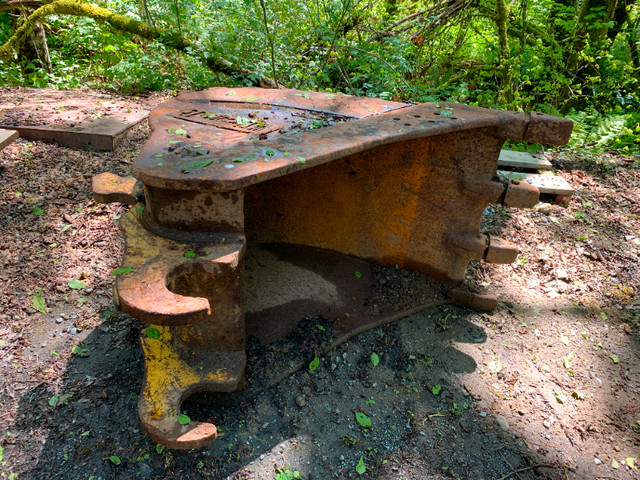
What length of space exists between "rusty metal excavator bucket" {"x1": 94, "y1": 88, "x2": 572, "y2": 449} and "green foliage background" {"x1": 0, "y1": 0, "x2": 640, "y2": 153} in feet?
7.57

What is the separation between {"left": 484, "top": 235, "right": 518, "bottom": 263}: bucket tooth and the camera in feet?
9.47

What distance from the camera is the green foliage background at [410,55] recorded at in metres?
5.15

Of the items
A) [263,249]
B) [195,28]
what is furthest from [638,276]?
[195,28]

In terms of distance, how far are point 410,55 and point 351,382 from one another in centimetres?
511

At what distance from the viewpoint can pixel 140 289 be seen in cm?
153

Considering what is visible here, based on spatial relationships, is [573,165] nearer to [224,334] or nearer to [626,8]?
[626,8]

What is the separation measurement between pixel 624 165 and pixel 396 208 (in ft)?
12.3

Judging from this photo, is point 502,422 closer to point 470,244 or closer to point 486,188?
point 470,244

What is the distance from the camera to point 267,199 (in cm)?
325

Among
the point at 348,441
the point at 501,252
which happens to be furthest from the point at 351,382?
the point at 501,252

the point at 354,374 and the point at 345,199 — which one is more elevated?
the point at 345,199

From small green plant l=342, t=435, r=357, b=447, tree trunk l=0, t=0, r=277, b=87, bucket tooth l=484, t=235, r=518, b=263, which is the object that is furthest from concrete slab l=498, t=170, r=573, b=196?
tree trunk l=0, t=0, r=277, b=87

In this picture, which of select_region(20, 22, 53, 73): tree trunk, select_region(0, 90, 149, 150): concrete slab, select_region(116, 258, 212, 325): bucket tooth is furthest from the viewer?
select_region(20, 22, 53, 73): tree trunk

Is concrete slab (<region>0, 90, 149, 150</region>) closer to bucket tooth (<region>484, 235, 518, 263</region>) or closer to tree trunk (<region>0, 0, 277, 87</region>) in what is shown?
tree trunk (<region>0, 0, 277, 87</region>)
